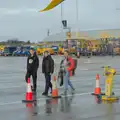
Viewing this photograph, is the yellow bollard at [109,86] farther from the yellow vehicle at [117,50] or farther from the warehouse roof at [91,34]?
the warehouse roof at [91,34]

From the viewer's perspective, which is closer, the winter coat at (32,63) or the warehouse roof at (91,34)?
the winter coat at (32,63)

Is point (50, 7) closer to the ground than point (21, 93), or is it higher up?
higher up

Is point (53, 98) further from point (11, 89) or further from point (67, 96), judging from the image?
point (11, 89)

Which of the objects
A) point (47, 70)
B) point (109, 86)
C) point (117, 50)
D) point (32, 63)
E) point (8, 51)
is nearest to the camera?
point (109, 86)

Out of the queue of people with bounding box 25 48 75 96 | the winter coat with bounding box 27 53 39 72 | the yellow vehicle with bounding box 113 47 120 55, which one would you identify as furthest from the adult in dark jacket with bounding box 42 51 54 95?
the yellow vehicle with bounding box 113 47 120 55

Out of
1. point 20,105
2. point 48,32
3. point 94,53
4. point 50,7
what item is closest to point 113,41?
point 94,53

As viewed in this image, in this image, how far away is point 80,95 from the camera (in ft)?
47.5

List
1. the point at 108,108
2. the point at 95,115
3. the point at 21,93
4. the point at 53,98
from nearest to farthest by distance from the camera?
1. the point at 95,115
2. the point at 108,108
3. the point at 53,98
4. the point at 21,93

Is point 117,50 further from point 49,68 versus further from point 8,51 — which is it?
point 49,68

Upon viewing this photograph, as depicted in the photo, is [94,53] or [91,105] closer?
[91,105]

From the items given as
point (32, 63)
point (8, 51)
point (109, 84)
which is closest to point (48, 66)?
point (32, 63)

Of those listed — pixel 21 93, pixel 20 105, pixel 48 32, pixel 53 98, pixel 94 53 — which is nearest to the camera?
pixel 20 105

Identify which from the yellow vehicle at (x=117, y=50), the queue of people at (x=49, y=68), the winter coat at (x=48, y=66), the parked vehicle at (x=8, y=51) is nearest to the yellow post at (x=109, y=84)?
the queue of people at (x=49, y=68)

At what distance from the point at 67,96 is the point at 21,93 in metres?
1.94
